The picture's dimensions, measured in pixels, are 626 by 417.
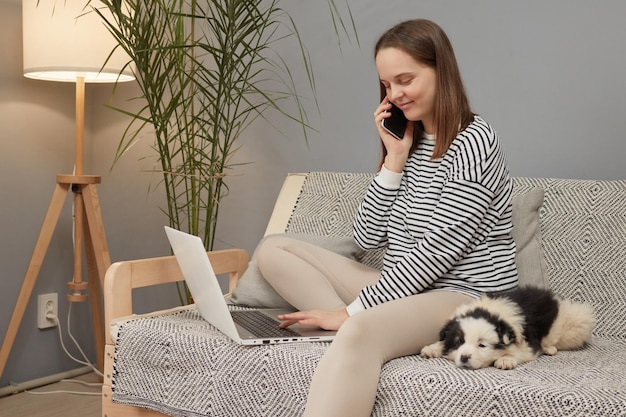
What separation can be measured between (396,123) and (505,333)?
622 millimetres

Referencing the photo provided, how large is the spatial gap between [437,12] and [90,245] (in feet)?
4.90

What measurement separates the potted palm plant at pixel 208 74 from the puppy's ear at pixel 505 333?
109cm

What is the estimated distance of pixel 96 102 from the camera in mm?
3150

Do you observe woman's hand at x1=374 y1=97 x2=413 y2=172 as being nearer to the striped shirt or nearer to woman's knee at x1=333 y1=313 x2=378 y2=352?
the striped shirt

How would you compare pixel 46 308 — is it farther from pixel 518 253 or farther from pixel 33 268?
pixel 518 253

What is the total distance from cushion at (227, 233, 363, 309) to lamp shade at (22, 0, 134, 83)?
0.93 m

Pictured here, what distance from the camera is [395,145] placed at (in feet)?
5.99

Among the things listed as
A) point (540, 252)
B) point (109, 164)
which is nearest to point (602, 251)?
point (540, 252)

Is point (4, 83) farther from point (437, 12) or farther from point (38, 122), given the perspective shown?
point (437, 12)

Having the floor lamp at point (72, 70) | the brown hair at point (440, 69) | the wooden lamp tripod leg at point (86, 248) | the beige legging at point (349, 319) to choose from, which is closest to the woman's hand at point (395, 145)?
the brown hair at point (440, 69)

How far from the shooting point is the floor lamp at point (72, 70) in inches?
100

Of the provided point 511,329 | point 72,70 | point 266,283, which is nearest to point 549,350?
point 511,329

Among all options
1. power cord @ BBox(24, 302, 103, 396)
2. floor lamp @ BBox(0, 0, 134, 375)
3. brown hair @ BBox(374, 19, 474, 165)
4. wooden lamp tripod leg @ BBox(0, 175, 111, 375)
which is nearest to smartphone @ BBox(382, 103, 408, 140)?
brown hair @ BBox(374, 19, 474, 165)

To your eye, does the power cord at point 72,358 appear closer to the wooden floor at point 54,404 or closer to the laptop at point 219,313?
the wooden floor at point 54,404
